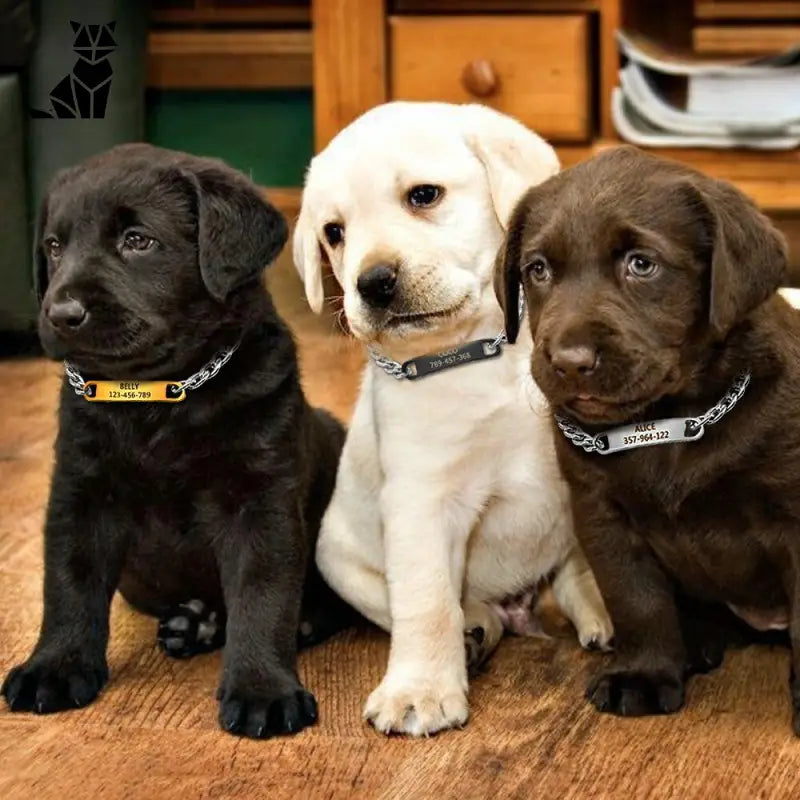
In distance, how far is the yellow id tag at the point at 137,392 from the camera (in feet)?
7.32

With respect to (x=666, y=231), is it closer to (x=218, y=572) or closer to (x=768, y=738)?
(x=768, y=738)

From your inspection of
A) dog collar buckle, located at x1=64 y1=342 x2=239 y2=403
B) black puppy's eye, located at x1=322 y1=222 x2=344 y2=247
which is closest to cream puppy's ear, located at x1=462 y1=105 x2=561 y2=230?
black puppy's eye, located at x1=322 y1=222 x2=344 y2=247

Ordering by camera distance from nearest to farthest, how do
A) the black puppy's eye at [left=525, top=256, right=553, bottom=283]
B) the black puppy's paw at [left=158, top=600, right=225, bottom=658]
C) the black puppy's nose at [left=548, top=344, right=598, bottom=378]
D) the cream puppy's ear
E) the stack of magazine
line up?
the black puppy's nose at [left=548, top=344, right=598, bottom=378] → the black puppy's eye at [left=525, top=256, right=553, bottom=283] → the cream puppy's ear → the black puppy's paw at [left=158, top=600, right=225, bottom=658] → the stack of magazine

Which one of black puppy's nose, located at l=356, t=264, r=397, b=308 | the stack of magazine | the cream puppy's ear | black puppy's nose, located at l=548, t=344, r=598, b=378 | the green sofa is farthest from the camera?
the green sofa

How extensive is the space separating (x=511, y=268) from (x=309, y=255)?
0.36 m

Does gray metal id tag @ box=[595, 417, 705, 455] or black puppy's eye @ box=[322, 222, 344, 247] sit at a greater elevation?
black puppy's eye @ box=[322, 222, 344, 247]

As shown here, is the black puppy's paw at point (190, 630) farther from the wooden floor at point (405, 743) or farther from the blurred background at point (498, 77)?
the blurred background at point (498, 77)

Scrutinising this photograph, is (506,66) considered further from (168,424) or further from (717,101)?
(168,424)

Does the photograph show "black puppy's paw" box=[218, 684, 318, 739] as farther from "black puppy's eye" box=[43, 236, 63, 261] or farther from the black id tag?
"black puppy's eye" box=[43, 236, 63, 261]

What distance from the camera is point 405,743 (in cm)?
208

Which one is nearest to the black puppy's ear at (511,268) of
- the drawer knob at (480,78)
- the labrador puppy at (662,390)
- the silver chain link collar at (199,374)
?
the labrador puppy at (662,390)

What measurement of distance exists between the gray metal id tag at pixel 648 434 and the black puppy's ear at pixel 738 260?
0.14 meters

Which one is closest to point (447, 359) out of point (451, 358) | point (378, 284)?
point (451, 358)

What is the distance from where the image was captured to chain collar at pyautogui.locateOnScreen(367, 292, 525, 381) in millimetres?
2281
